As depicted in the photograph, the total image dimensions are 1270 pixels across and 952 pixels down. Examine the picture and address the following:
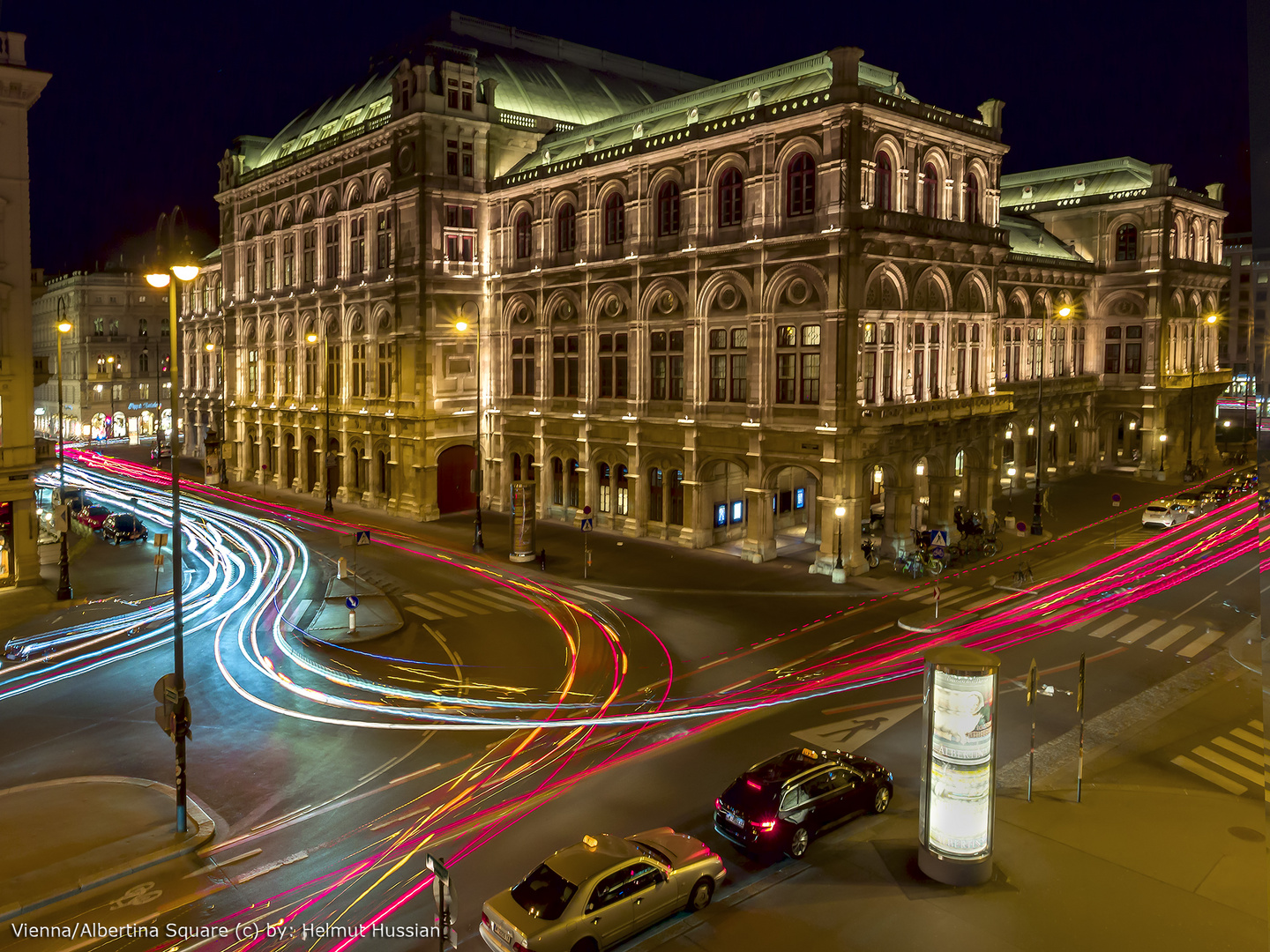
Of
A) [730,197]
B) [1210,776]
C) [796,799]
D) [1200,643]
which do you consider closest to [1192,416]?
[730,197]

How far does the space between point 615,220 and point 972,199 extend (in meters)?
17.3

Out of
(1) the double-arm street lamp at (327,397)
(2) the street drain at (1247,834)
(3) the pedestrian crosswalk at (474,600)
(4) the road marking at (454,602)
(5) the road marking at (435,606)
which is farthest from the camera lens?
(1) the double-arm street lamp at (327,397)

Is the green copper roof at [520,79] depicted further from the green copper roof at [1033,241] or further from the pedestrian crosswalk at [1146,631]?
the pedestrian crosswalk at [1146,631]

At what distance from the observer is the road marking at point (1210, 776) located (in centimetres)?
1878

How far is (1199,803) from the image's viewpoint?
17984 millimetres

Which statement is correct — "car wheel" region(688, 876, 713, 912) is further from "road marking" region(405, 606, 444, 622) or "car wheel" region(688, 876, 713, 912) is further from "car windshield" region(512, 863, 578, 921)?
"road marking" region(405, 606, 444, 622)

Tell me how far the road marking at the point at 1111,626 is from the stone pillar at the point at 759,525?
46.7 feet

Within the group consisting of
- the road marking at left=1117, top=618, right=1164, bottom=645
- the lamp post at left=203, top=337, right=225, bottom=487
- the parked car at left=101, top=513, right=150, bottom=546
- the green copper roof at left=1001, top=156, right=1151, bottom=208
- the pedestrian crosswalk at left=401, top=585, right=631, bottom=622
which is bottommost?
the road marking at left=1117, top=618, right=1164, bottom=645

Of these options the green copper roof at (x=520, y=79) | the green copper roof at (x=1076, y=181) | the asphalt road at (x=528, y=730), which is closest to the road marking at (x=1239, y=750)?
the asphalt road at (x=528, y=730)

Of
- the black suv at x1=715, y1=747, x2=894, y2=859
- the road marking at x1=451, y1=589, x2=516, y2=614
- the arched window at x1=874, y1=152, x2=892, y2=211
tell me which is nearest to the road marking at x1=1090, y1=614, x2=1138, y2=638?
the black suv at x1=715, y1=747, x2=894, y2=859

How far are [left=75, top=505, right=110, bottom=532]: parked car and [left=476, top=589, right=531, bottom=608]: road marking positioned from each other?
86.3 feet

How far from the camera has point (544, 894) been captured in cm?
1339

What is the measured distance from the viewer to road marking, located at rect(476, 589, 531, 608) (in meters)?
34.2

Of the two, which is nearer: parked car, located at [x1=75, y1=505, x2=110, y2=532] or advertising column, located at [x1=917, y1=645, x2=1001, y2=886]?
advertising column, located at [x1=917, y1=645, x2=1001, y2=886]
